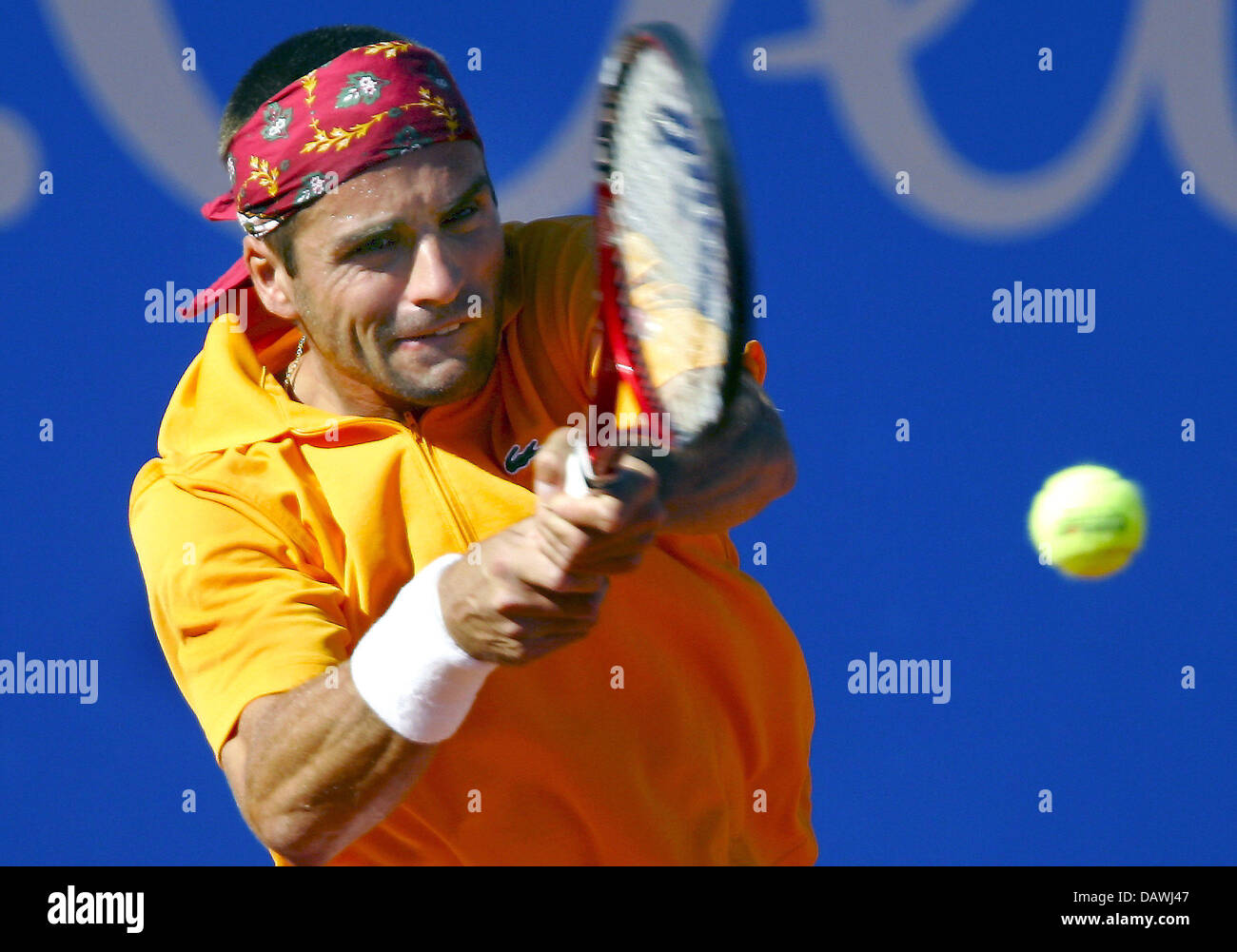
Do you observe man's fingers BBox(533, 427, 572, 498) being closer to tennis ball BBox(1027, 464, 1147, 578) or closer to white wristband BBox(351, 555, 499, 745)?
white wristband BBox(351, 555, 499, 745)

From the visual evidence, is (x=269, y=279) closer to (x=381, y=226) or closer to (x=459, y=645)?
(x=381, y=226)

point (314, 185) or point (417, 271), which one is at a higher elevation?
point (314, 185)

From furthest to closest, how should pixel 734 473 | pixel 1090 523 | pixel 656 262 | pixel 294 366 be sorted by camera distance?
pixel 1090 523 < pixel 294 366 < pixel 734 473 < pixel 656 262

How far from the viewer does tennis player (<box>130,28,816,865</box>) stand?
5.81 ft

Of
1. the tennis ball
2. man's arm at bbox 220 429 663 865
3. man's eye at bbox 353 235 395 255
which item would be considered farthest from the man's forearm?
the tennis ball

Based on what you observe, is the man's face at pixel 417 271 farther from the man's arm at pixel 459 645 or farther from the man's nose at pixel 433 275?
the man's arm at pixel 459 645

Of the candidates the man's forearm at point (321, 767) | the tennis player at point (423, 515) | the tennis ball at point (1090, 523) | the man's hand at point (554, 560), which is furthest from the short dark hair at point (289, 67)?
the tennis ball at point (1090, 523)

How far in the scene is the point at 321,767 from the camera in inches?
63.9

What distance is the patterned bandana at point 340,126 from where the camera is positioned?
190 centimetres

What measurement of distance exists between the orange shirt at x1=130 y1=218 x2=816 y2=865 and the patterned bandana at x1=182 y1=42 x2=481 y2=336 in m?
0.19

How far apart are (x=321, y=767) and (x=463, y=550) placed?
35 centimetres

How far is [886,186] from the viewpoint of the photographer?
3.11 meters

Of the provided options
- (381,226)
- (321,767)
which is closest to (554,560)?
(321,767)

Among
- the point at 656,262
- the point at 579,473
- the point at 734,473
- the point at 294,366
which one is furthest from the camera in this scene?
the point at 294,366
